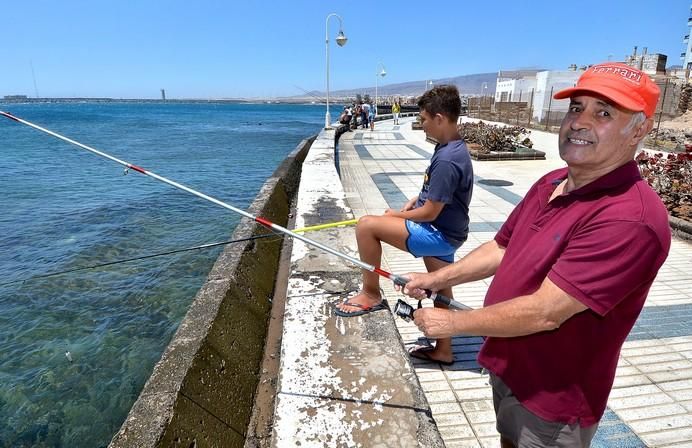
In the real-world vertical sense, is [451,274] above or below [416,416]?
above

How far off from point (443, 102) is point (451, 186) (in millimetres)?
548

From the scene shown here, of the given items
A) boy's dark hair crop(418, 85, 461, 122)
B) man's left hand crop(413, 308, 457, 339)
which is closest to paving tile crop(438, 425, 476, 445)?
man's left hand crop(413, 308, 457, 339)

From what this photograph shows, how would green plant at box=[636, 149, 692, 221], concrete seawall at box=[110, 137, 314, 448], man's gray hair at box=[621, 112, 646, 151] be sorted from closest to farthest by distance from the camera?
man's gray hair at box=[621, 112, 646, 151] → concrete seawall at box=[110, 137, 314, 448] → green plant at box=[636, 149, 692, 221]

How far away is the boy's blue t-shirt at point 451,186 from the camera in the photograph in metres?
2.72

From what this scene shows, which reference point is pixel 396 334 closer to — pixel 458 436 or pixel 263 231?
pixel 458 436

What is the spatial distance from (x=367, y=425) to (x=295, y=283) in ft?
5.52

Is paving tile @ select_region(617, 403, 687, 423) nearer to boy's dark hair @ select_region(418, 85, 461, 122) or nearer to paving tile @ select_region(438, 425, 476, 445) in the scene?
paving tile @ select_region(438, 425, 476, 445)

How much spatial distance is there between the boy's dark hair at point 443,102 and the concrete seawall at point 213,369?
2216 mm

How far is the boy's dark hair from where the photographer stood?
2750 millimetres

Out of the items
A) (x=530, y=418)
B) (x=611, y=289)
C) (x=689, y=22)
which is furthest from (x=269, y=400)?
(x=689, y=22)

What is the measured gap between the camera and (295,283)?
3682 mm

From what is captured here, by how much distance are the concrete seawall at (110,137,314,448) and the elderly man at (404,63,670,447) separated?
1.64 meters

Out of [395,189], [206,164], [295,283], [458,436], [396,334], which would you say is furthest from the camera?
[206,164]

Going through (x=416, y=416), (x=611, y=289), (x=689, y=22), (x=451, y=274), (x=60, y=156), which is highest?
(x=689, y=22)
